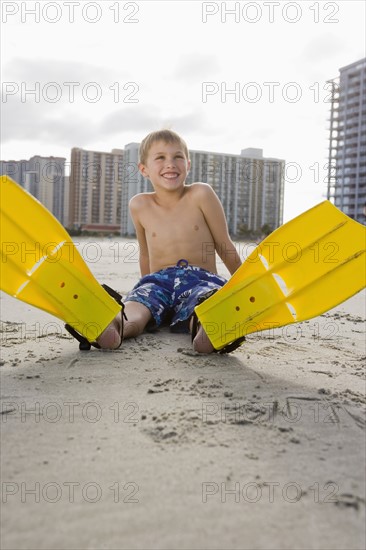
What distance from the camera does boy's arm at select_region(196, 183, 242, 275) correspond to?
2.46 meters

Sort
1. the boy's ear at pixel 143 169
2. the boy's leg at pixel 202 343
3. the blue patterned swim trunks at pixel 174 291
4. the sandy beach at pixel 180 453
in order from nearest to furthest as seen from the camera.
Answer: the sandy beach at pixel 180 453 < the boy's leg at pixel 202 343 < the blue patterned swim trunks at pixel 174 291 < the boy's ear at pixel 143 169

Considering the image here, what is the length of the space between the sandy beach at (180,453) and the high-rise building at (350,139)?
52818mm

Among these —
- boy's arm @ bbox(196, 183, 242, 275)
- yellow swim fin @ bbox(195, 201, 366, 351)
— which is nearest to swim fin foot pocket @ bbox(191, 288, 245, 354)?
yellow swim fin @ bbox(195, 201, 366, 351)

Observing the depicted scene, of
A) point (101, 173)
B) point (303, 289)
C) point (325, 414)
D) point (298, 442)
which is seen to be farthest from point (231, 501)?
point (101, 173)

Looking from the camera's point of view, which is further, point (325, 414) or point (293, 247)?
point (293, 247)

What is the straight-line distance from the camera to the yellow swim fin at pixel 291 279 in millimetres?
1745

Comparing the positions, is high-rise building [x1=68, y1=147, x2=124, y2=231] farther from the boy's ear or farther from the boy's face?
the boy's face

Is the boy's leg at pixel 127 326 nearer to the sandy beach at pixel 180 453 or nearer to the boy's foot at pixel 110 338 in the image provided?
the boy's foot at pixel 110 338

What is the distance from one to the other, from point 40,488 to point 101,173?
96.5ft

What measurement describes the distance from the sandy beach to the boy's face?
41.6 inches

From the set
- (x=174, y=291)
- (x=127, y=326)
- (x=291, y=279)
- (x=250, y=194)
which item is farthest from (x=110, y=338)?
(x=250, y=194)

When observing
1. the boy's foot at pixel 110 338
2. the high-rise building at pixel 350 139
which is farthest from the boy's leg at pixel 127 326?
the high-rise building at pixel 350 139

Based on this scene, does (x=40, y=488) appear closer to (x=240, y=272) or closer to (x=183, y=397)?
(x=183, y=397)

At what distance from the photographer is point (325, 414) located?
126cm
